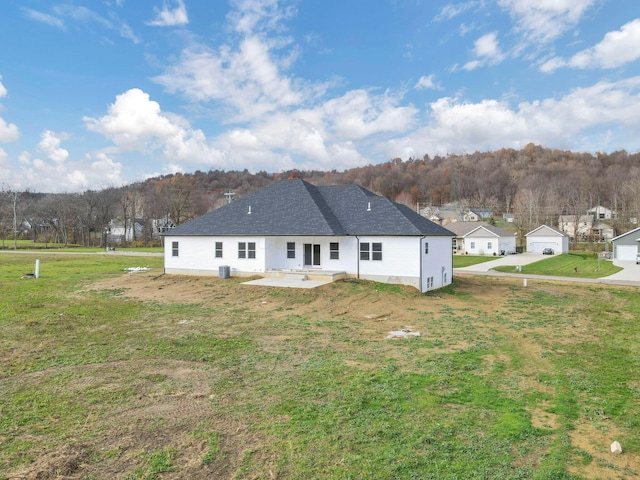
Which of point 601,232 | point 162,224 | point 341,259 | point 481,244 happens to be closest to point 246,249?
point 341,259

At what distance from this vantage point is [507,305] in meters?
17.3

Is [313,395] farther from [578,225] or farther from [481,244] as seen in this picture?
[578,225]

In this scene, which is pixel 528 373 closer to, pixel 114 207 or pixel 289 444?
pixel 289 444

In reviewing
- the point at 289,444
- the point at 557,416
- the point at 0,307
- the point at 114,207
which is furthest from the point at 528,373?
the point at 114,207

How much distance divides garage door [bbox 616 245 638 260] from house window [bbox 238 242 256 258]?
37465 mm

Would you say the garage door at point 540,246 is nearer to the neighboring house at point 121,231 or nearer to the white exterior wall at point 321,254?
the white exterior wall at point 321,254

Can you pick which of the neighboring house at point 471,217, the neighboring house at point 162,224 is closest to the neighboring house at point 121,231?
the neighboring house at point 162,224

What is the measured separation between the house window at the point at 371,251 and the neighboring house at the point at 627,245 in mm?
31560

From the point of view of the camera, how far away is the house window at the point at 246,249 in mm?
23328

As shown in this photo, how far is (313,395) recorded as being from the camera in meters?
7.12

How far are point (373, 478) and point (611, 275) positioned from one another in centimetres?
3368

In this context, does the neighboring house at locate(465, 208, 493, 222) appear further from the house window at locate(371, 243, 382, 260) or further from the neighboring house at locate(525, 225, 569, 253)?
the house window at locate(371, 243, 382, 260)

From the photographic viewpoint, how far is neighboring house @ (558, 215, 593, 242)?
73375 mm

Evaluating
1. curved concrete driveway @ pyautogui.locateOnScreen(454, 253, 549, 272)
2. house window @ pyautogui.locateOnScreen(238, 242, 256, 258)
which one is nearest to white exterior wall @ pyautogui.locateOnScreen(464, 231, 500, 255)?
curved concrete driveway @ pyautogui.locateOnScreen(454, 253, 549, 272)
